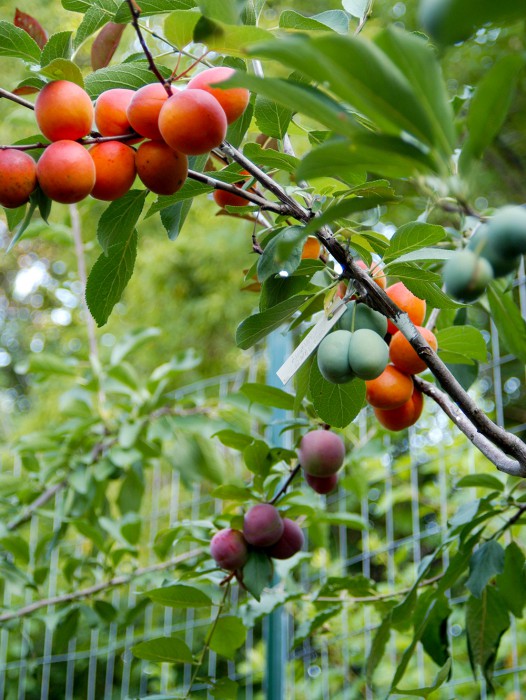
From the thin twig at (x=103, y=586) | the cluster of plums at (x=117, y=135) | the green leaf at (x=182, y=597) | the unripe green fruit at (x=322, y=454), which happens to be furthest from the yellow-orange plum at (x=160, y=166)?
the thin twig at (x=103, y=586)

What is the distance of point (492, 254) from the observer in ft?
1.10

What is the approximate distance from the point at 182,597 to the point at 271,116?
1.55ft

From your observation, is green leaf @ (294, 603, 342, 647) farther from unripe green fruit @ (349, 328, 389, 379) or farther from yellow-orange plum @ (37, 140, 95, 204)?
yellow-orange plum @ (37, 140, 95, 204)

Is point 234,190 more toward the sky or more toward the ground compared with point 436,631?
more toward the sky

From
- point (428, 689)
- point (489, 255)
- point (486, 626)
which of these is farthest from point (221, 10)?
point (486, 626)

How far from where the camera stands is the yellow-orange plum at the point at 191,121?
468 millimetres

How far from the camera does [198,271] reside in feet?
12.4

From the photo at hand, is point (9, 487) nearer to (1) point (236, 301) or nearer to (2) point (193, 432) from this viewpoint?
(2) point (193, 432)

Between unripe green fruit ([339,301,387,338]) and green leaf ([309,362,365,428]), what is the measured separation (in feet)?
0.25

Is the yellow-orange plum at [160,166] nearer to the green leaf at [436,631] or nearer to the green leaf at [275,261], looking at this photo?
the green leaf at [275,261]

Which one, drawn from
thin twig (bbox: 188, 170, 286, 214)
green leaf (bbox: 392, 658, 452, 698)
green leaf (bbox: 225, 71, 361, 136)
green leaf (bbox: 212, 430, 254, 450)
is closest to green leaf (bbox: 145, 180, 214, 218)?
thin twig (bbox: 188, 170, 286, 214)

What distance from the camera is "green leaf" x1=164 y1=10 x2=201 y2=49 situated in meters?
0.50

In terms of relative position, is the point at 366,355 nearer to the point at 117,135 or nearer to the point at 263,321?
the point at 263,321

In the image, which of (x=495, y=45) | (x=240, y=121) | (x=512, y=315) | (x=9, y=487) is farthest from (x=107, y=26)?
(x=495, y=45)
